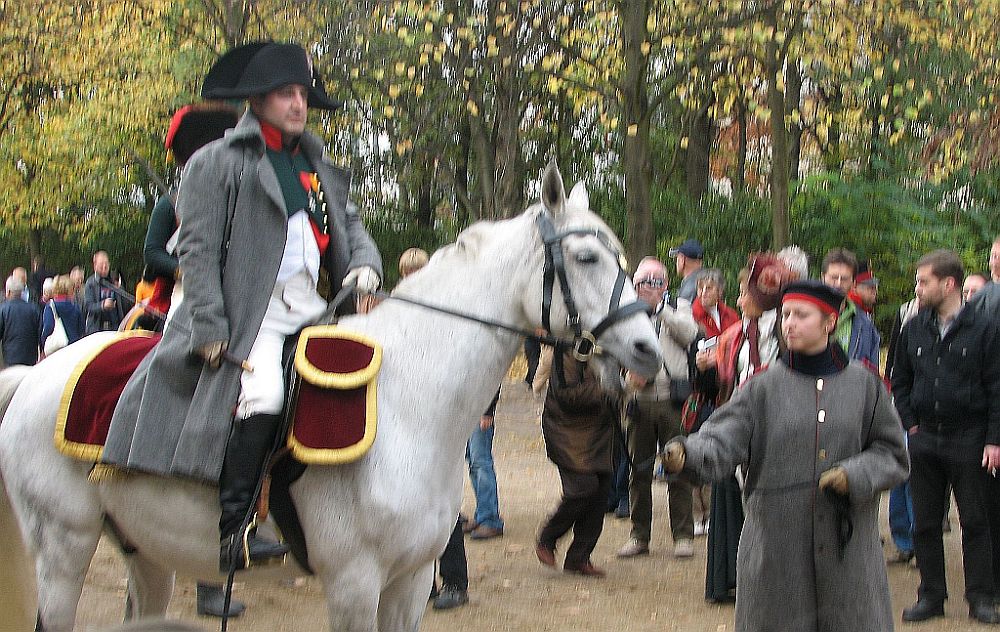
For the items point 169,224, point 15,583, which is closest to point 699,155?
point 169,224

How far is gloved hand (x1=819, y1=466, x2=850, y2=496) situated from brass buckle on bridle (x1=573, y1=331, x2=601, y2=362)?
99 cm

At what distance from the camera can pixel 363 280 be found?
4820 millimetres

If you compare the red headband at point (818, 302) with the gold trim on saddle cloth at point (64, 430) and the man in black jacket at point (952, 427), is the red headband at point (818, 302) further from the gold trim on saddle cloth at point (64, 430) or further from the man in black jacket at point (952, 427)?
the gold trim on saddle cloth at point (64, 430)

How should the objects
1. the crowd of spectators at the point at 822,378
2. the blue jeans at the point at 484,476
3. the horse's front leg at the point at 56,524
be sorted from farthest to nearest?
the blue jeans at the point at 484,476
the crowd of spectators at the point at 822,378
the horse's front leg at the point at 56,524

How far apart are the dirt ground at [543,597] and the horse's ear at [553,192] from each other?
11.1 feet

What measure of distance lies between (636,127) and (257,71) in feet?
37.7

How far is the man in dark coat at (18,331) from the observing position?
48.0 ft

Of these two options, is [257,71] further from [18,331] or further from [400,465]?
[18,331]

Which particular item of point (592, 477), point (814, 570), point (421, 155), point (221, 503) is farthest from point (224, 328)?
point (421, 155)

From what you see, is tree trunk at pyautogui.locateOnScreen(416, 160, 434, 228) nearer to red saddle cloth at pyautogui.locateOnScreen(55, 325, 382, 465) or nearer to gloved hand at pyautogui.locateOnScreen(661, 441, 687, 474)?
red saddle cloth at pyautogui.locateOnScreen(55, 325, 382, 465)

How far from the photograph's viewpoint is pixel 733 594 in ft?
25.4

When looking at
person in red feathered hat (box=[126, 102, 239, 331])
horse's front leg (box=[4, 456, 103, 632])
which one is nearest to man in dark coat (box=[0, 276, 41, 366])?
person in red feathered hat (box=[126, 102, 239, 331])

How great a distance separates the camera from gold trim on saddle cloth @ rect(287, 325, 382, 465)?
14.4ft

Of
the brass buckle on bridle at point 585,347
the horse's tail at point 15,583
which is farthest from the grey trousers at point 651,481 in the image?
the horse's tail at point 15,583
